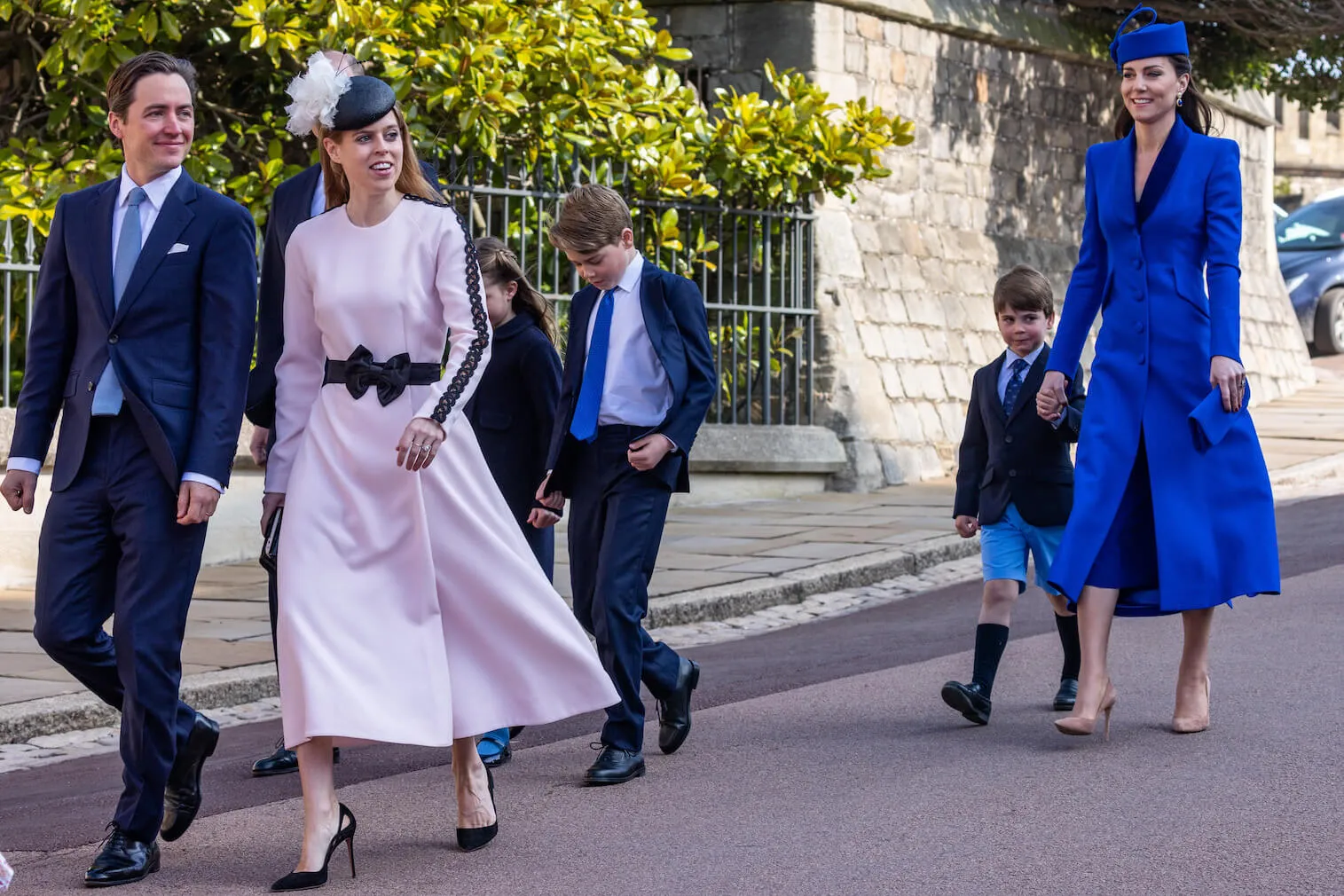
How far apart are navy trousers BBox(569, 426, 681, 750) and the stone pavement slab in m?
1.88

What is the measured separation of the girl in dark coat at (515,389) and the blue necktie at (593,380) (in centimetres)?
41

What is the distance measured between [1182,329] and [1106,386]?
270 millimetres

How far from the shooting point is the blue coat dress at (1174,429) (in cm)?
534

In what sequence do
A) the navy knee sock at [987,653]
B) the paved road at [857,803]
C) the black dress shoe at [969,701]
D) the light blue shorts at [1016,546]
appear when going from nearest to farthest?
the paved road at [857,803], the black dress shoe at [969,701], the navy knee sock at [987,653], the light blue shorts at [1016,546]

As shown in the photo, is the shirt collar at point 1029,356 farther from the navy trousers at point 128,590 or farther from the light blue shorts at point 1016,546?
the navy trousers at point 128,590

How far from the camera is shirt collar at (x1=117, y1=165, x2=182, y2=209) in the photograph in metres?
4.40

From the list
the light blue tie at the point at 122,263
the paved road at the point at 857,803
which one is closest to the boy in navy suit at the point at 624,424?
the paved road at the point at 857,803

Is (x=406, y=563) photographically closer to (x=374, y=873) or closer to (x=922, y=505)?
(x=374, y=873)

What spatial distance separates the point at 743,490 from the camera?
12.5 metres

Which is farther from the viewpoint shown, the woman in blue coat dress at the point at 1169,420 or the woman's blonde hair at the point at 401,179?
the woman in blue coat dress at the point at 1169,420

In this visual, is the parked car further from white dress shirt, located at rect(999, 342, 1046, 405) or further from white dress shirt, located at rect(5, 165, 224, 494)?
white dress shirt, located at rect(5, 165, 224, 494)

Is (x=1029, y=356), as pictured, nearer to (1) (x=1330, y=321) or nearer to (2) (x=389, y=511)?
(2) (x=389, y=511)

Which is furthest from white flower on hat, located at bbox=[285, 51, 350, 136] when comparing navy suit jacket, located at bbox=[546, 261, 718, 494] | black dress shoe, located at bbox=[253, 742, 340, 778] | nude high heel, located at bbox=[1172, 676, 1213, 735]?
nude high heel, located at bbox=[1172, 676, 1213, 735]

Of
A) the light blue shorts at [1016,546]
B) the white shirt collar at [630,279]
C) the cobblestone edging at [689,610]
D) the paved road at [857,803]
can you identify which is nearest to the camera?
the paved road at [857,803]
